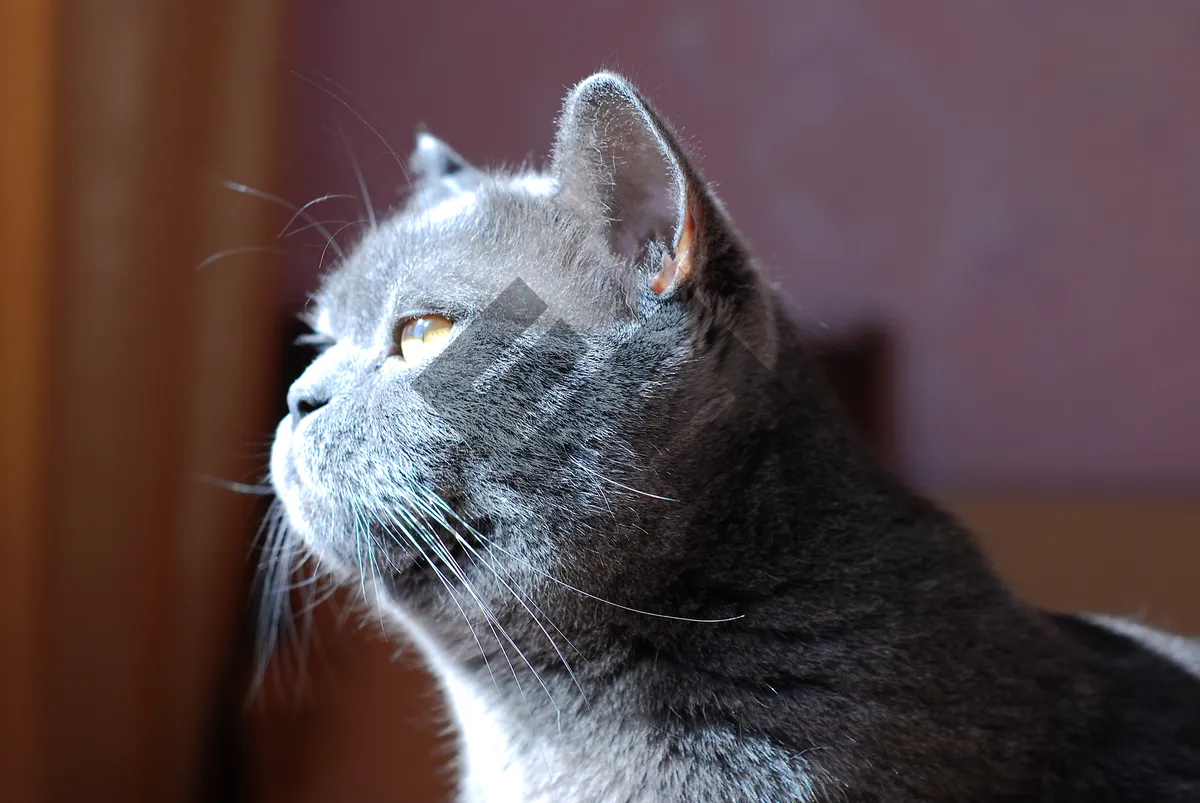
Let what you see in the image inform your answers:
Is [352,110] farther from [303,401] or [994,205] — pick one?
[994,205]

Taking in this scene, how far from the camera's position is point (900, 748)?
56cm

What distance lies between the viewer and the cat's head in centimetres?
56

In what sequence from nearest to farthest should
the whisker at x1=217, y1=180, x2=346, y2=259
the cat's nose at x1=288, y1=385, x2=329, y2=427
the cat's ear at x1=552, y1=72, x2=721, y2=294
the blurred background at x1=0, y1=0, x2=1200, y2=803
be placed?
the cat's ear at x1=552, y1=72, x2=721, y2=294
the cat's nose at x1=288, y1=385, x2=329, y2=427
the whisker at x1=217, y1=180, x2=346, y2=259
the blurred background at x1=0, y1=0, x2=1200, y2=803

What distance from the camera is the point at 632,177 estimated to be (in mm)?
542

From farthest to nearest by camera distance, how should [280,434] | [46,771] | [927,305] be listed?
[927,305]
[46,771]
[280,434]

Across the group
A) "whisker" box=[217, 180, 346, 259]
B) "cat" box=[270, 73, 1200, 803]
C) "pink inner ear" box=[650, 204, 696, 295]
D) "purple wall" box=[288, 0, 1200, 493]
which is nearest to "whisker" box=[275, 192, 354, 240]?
"whisker" box=[217, 180, 346, 259]

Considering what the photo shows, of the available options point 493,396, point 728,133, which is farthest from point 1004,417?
point 493,396

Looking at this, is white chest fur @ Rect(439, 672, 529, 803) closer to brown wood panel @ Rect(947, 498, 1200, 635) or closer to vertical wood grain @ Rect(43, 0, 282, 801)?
vertical wood grain @ Rect(43, 0, 282, 801)

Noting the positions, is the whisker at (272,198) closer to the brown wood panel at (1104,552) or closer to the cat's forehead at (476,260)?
the cat's forehead at (476,260)

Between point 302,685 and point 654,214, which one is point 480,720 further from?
point 302,685

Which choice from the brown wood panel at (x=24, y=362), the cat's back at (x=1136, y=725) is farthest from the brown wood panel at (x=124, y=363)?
the cat's back at (x=1136, y=725)

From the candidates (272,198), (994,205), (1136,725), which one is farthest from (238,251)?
(994,205)

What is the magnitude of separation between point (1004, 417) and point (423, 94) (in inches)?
37.1

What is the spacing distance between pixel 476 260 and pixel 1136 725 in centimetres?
53
